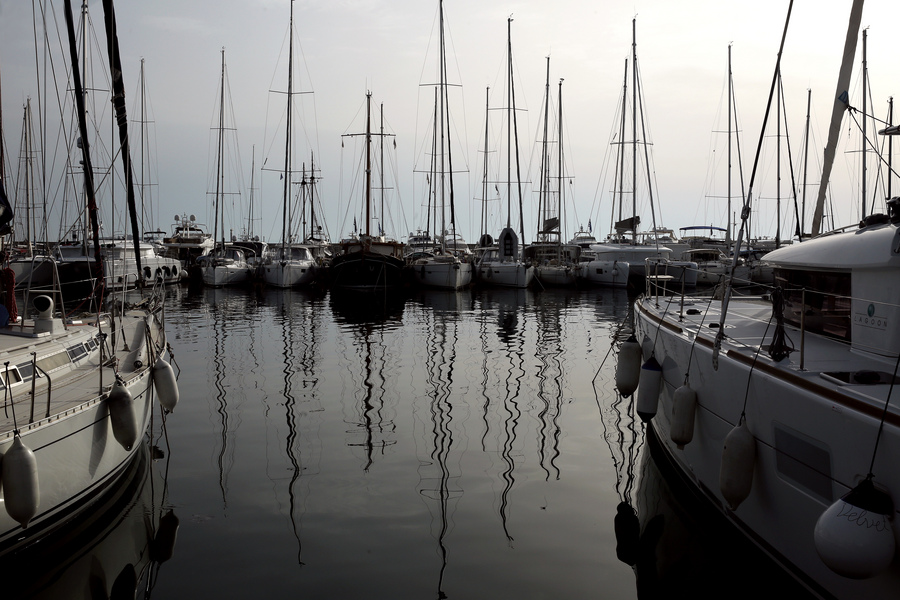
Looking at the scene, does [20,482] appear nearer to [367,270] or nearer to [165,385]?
[165,385]

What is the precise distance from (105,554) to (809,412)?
5.91 m

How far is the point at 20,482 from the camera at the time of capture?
5.34m

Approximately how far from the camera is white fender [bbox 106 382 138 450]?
692 centimetres

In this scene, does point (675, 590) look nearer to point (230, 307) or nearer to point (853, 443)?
point (853, 443)

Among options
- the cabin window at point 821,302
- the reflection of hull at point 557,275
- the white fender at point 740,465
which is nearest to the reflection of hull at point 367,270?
the reflection of hull at point 557,275

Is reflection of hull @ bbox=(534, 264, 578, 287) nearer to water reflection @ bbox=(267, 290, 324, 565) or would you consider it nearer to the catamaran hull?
the catamaran hull

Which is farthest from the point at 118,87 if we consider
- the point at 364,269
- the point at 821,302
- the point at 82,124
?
the point at 364,269

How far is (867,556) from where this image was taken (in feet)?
13.4

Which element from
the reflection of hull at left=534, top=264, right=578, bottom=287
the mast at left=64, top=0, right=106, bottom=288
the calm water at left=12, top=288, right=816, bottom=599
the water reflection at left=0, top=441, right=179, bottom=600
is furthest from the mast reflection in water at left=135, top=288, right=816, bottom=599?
the reflection of hull at left=534, top=264, right=578, bottom=287

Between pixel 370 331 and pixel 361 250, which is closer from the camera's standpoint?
pixel 370 331

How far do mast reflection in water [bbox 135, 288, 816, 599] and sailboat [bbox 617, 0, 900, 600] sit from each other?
816mm

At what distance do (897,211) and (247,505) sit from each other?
6.80 meters

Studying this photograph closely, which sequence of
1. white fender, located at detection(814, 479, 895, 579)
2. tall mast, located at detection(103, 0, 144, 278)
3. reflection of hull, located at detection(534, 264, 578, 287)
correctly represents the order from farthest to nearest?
reflection of hull, located at detection(534, 264, 578, 287)
tall mast, located at detection(103, 0, 144, 278)
white fender, located at detection(814, 479, 895, 579)

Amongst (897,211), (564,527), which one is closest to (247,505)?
(564,527)
